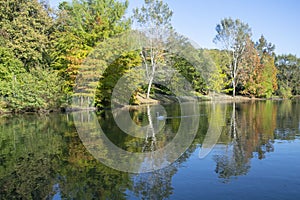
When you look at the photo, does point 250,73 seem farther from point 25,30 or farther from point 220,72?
point 25,30

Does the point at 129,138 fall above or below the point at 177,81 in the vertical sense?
below

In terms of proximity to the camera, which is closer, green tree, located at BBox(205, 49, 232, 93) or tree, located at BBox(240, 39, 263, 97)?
green tree, located at BBox(205, 49, 232, 93)

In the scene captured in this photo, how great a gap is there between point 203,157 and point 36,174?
5.88m

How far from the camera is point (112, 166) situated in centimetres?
1007

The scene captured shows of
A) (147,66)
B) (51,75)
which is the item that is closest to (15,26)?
(51,75)

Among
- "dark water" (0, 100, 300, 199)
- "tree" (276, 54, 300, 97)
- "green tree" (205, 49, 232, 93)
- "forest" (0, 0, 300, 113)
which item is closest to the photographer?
"dark water" (0, 100, 300, 199)

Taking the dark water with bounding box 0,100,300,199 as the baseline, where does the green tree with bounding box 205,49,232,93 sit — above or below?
above

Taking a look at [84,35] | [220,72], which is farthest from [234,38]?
[84,35]

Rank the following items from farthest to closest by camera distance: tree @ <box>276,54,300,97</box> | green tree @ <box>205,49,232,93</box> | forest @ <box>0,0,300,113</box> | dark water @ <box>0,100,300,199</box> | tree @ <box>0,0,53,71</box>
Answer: tree @ <box>276,54,300,97</box> → green tree @ <box>205,49,232,93</box> → tree @ <box>0,0,53,71</box> → forest @ <box>0,0,300,113</box> → dark water @ <box>0,100,300,199</box>

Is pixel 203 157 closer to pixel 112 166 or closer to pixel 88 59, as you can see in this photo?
pixel 112 166

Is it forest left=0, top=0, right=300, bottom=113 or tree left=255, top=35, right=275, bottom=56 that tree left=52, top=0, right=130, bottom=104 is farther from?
tree left=255, top=35, right=275, bottom=56

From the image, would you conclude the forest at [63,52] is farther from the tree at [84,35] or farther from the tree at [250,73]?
the tree at [250,73]

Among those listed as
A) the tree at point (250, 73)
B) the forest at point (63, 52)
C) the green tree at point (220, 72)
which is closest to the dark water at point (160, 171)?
the forest at point (63, 52)

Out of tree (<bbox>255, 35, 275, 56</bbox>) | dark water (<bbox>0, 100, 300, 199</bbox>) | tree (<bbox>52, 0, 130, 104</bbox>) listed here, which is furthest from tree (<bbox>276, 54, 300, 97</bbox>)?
dark water (<bbox>0, 100, 300, 199</bbox>)
